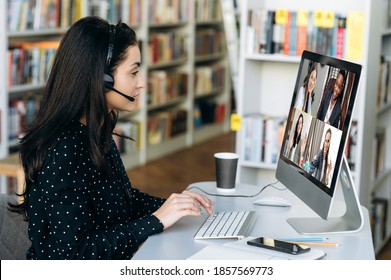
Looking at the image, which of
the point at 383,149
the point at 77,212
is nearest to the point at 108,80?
the point at 77,212

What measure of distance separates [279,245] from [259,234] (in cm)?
20

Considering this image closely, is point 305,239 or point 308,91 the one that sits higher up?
point 308,91

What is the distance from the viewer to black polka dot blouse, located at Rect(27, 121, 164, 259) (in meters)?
1.82

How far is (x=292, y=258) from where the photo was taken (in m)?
1.74

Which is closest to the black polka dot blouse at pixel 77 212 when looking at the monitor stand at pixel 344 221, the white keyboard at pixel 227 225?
the white keyboard at pixel 227 225

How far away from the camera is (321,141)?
1.98 meters

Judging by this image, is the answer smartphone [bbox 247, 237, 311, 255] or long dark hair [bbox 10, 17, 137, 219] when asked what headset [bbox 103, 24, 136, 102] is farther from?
smartphone [bbox 247, 237, 311, 255]

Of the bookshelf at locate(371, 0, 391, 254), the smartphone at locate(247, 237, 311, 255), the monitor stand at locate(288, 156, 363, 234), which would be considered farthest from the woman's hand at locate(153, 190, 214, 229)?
the bookshelf at locate(371, 0, 391, 254)

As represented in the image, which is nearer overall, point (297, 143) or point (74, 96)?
point (74, 96)

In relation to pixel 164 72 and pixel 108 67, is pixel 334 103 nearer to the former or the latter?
pixel 108 67

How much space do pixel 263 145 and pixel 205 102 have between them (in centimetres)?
385

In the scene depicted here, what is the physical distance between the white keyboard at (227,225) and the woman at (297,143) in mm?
189

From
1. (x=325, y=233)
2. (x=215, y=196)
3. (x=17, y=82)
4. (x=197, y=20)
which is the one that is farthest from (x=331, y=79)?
(x=197, y=20)

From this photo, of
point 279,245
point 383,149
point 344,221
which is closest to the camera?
point 279,245
